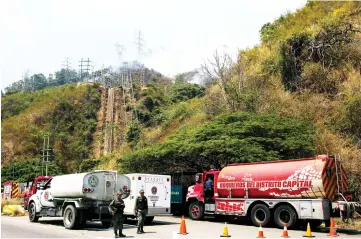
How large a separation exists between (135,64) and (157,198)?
130 m

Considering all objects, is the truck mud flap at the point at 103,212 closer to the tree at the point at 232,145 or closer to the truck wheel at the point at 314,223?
the tree at the point at 232,145

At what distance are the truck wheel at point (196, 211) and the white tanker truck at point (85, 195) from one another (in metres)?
5.22

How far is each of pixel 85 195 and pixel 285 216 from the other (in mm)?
8747

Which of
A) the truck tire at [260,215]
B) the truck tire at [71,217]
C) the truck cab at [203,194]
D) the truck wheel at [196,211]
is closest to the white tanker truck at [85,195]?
the truck tire at [71,217]

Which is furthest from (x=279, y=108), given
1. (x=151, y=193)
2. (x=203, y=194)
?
(x=151, y=193)

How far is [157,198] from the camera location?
19344mm

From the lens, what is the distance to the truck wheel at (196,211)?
70.2ft

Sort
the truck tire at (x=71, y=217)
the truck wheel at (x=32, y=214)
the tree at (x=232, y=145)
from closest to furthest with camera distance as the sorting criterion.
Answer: the truck tire at (x=71, y=217), the truck wheel at (x=32, y=214), the tree at (x=232, y=145)

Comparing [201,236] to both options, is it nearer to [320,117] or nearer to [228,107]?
[320,117]

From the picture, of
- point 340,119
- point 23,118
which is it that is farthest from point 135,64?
point 340,119

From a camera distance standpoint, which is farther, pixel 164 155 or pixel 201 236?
pixel 164 155

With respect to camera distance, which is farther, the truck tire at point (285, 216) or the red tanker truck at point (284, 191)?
the truck tire at point (285, 216)

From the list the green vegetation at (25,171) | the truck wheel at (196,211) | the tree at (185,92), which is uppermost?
the tree at (185,92)

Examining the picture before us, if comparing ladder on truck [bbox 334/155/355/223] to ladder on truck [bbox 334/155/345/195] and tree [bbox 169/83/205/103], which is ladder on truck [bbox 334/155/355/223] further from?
tree [bbox 169/83/205/103]
